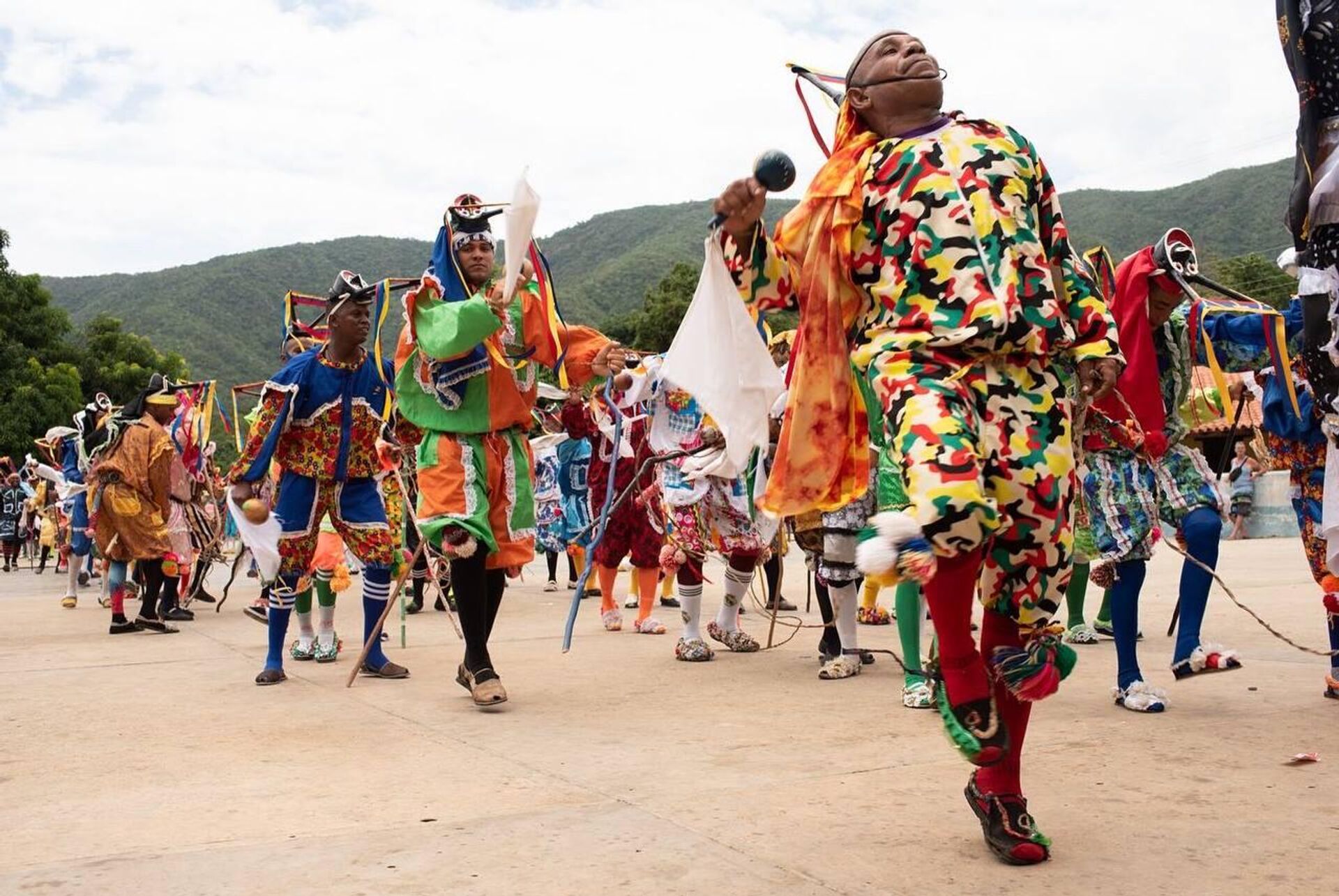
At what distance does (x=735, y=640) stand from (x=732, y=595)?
0.35m

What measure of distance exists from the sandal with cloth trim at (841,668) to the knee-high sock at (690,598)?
3.57ft

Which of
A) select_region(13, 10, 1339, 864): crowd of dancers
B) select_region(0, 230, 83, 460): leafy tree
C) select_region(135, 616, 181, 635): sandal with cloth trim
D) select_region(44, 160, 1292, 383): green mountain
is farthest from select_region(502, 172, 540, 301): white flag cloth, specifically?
select_region(44, 160, 1292, 383): green mountain

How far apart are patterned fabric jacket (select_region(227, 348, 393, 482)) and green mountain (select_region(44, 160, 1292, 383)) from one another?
5969 centimetres

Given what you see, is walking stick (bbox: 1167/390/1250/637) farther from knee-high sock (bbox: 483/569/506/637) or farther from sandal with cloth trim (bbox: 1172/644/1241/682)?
knee-high sock (bbox: 483/569/506/637)

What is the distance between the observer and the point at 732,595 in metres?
7.57

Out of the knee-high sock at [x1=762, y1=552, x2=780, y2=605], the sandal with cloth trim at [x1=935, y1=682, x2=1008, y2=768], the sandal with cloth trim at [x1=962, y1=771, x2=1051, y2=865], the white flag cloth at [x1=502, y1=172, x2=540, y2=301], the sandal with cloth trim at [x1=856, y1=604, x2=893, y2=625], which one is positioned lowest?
the sandal with cloth trim at [x1=856, y1=604, x2=893, y2=625]

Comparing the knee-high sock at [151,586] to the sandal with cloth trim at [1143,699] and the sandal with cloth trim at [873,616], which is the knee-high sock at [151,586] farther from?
the sandal with cloth trim at [1143,699]

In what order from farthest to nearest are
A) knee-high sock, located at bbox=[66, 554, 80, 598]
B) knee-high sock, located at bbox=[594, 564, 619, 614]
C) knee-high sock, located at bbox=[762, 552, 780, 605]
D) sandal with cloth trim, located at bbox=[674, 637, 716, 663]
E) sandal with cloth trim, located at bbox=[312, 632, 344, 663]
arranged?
knee-high sock, located at bbox=[66, 554, 80, 598], knee-high sock, located at bbox=[594, 564, 619, 614], knee-high sock, located at bbox=[762, 552, 780, 605], sandal with cloth trim, located at bbox=[312, 632, 344, 663], sandal with cloth trim, located at bbox=[674, 637, 716, 663]

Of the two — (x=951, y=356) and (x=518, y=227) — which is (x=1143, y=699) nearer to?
(x=951, y=356)

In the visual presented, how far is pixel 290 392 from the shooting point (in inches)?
276

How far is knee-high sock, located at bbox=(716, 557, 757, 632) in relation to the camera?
7500 millimetres

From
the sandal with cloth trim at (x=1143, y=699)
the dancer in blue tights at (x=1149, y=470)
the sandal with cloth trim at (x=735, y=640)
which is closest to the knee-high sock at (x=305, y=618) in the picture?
the sandal with cloth trim at (x=735, y=640)

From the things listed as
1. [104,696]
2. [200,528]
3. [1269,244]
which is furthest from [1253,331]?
[1269,244]

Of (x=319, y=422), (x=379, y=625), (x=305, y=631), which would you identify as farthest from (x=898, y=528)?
(x=305, y=631)
